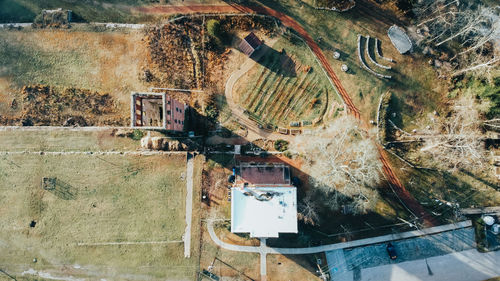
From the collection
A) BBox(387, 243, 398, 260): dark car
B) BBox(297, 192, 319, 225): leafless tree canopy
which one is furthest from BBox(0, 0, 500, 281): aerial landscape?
BBox(297, 192, 319, 225): leafless tree canopy

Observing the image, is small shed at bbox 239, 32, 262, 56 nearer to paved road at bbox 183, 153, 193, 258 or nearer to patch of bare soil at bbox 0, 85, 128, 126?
paved road at bbox 183, 153, 193, 258

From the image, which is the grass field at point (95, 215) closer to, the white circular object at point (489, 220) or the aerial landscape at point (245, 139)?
the aerial landscape at point (245, 139)

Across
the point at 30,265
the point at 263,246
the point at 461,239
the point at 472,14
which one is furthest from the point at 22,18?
the point at 461,239

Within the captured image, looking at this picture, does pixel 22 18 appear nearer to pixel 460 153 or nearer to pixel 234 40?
pixel 234 40

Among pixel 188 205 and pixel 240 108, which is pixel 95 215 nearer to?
pixel 188 205

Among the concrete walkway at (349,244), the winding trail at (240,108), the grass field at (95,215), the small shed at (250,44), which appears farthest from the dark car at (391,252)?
the small shed at (250,44)

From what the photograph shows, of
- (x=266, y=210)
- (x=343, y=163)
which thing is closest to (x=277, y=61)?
(x=343, y=163)
